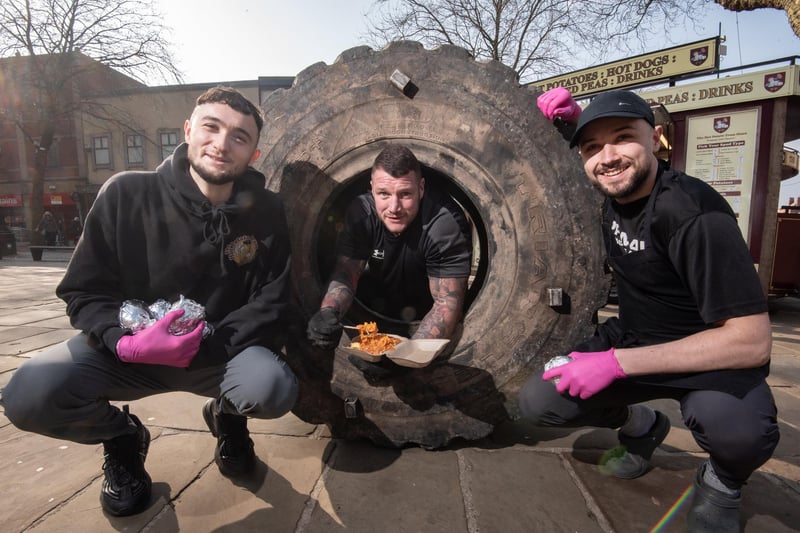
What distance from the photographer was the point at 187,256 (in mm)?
1989

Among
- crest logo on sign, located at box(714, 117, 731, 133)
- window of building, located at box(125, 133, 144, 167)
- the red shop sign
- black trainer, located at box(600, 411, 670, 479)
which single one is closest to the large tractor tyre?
black trainer, located at box(600, 411, 670, 479)

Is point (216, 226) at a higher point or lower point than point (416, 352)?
higher

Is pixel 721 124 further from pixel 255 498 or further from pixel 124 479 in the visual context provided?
pixel 124 479

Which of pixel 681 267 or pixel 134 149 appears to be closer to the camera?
pixel 681 267

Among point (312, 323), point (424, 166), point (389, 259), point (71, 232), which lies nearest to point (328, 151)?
point (424, 166)

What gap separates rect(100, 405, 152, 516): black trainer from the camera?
5.61 feet

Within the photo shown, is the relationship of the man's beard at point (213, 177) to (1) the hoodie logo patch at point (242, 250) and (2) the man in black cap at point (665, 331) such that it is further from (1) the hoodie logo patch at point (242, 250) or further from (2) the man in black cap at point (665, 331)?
(2) the man in black cap at point (665, 331)

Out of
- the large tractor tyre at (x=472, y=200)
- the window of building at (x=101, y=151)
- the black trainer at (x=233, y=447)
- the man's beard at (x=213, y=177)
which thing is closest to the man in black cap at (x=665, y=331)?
the large tractor tyre at (x=472, y=200)

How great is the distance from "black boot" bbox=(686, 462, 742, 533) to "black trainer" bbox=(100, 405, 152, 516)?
6.83 ft

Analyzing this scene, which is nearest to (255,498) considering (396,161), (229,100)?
(396,161)

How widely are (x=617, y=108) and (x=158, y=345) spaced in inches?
80.4

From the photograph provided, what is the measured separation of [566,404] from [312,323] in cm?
119

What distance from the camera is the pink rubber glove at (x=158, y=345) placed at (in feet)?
5.72

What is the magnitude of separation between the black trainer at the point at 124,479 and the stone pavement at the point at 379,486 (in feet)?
0.15
